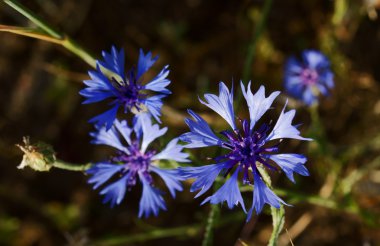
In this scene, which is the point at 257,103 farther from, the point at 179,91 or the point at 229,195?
the point at 179,91

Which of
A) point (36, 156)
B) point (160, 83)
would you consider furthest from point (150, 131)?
point (36, 156)

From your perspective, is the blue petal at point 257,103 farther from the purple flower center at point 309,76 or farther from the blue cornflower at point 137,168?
the purple flower center at point 309,76

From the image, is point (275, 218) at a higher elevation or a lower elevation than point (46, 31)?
lower

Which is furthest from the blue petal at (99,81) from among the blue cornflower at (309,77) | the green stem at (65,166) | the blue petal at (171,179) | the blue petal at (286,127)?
the blue cornflower at (309,77)

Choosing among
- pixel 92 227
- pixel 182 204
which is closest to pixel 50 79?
pixel 92 227

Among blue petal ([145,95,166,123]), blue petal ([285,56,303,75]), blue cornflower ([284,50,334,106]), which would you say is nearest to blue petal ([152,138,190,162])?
blue petal ([145,95,166,123])

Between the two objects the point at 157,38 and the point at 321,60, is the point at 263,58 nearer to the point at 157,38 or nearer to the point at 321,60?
the point at 321,60

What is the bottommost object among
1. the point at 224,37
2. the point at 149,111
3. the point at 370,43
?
the point at 149,111
